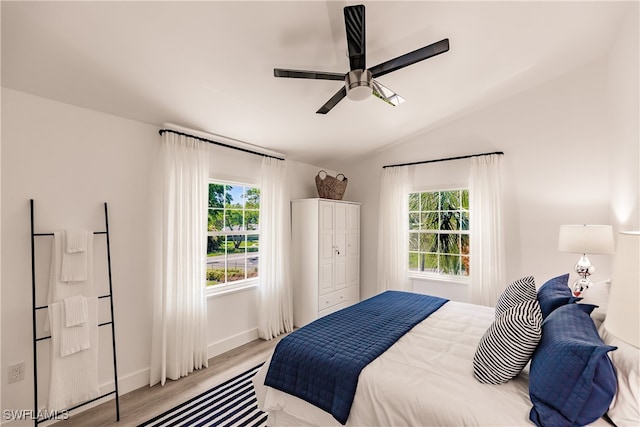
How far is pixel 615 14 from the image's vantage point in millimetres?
2588

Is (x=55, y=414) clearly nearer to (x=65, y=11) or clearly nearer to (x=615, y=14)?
(x=65, y=11)

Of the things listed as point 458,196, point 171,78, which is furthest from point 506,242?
point 171,78

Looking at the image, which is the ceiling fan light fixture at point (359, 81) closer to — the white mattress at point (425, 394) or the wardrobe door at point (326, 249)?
the white mattress at point (425, 394)

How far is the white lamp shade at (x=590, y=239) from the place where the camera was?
2.70 meters

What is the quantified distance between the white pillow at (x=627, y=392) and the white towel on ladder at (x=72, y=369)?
10.1 feet

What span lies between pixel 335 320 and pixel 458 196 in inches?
111

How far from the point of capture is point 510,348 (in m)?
1.51

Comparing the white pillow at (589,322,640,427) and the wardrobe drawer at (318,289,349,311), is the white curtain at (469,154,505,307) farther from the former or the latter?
the white pillow at (589,322,640,427)

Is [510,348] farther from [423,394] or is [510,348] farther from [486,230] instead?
[486,230]

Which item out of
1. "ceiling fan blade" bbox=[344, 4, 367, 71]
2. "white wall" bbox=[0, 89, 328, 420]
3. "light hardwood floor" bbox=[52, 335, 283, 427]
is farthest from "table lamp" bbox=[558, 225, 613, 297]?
"white wall" bbox=[0, 89, 328, 420]

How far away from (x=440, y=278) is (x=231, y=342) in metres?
2.89

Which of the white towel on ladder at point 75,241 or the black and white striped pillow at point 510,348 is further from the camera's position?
the white towel on ladder at point 75,241

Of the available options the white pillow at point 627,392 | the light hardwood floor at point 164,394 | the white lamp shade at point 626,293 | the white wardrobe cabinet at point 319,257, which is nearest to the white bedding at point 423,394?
the white pillow at point 627,392

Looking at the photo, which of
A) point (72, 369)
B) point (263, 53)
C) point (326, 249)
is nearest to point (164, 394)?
point (72, 369)
